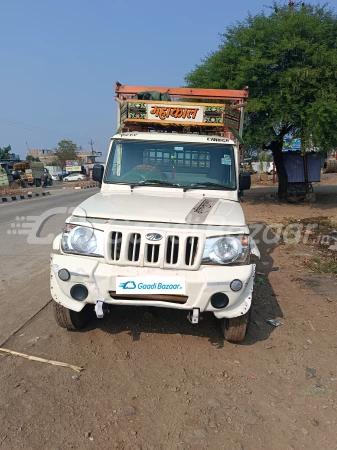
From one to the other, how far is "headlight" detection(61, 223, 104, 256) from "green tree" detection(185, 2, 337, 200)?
36.2ft

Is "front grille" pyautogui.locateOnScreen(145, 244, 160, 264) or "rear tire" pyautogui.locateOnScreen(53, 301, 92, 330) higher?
"front grille" pyautogui.locateOnScreen(145, 244, 160, 264)

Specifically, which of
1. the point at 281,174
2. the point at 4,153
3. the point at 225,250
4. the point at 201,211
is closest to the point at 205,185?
the point at 201,211

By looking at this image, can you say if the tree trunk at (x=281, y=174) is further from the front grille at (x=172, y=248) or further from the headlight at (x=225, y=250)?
the front grille at (x=172, y=248)

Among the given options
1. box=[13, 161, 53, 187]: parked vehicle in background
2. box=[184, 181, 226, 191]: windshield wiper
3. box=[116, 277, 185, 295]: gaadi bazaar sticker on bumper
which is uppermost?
box=[184, 181, 226, 191]: windshield wiper

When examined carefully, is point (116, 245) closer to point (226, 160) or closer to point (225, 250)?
point (225, 250)

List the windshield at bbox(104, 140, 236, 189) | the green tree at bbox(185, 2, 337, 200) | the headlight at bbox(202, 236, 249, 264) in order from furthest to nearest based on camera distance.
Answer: the green tree at bbox(185, 2, 337, 200), the windshield at bbox(104, 140, 236, 189), the headlight at bbox(202, 236, 249, 264)

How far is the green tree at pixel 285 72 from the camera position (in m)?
12.8

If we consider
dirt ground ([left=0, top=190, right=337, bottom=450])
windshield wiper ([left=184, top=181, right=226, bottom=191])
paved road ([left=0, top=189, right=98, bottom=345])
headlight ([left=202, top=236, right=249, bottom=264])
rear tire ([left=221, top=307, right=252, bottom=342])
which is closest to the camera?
dirt ground ([left=0, top=190, right=337, bottom=450])

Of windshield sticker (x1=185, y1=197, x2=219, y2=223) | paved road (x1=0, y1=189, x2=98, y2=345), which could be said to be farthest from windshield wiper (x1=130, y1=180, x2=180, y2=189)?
paved road (x1=0, y1=189, x2=98, y2=345)

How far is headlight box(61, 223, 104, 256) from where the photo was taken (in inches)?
129

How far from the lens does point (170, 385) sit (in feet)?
9.92

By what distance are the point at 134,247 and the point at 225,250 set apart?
779mm

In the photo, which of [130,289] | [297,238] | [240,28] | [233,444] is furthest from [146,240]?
[240,28]

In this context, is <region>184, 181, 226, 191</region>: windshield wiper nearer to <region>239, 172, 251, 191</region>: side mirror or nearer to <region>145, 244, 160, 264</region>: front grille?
<region>239, 172, 251, 191</region>: side mirror
